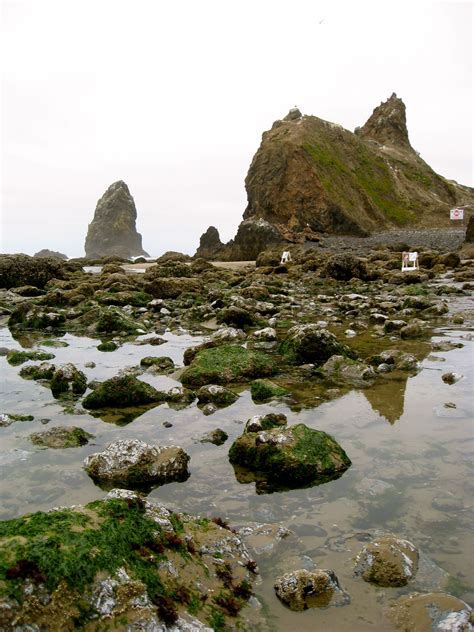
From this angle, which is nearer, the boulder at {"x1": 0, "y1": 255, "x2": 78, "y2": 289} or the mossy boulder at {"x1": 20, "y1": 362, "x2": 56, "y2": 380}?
the mossy boulder at {"x1": 20, "y1": 362, "x2": 56, "y2": 380}

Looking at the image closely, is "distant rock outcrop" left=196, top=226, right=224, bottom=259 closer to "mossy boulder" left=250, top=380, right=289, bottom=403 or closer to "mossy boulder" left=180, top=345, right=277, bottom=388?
"mossy boulder" left=180, top=345, right=277, bottom=388

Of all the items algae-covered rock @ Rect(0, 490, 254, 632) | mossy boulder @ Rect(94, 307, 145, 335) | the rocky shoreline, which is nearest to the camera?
algae-covered rock @ Rect(0, 490, 254, 632)

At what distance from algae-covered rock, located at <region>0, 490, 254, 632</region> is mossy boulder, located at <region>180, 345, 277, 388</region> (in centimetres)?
456

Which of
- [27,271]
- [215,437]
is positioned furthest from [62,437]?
[27,271]

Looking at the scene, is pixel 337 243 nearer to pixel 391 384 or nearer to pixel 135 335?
pixel 135 335

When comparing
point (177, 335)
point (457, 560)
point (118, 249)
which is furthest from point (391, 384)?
point (118, 249)

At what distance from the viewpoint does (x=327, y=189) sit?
68.9 meters

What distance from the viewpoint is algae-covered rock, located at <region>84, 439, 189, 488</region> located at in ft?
15.3

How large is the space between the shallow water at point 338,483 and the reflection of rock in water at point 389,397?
0.6 inches

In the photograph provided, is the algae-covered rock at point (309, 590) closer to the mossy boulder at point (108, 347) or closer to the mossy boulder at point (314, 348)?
the mossy boulder at point (314, 348)

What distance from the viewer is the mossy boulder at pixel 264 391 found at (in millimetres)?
7195

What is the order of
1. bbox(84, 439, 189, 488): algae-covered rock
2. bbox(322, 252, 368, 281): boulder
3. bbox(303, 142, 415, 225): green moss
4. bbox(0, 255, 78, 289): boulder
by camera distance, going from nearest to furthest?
1. bbox(84, 439, 189, 488): algae-covered rock
2. bbox(0, 255, 78, 289): boulder
3. bbox(322, 252, 368, 281): boulder
4. bbox(303, 142, 415, 225): green moss

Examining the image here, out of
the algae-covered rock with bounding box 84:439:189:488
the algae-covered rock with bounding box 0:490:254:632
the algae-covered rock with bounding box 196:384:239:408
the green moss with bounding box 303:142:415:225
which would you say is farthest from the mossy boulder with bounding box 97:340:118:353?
the green moss with bounding box 303:142:415:225

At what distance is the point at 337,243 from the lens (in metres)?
57.9
